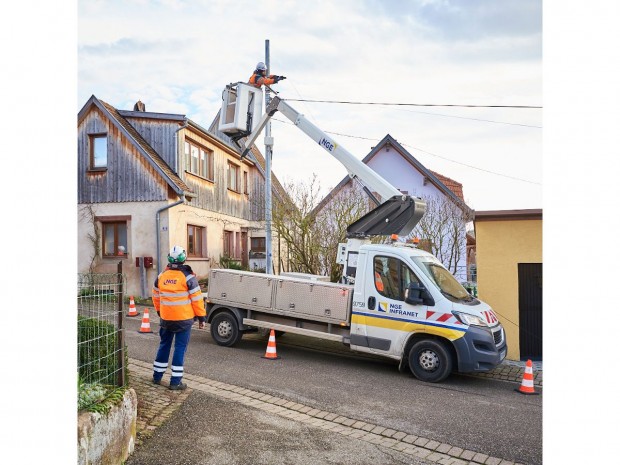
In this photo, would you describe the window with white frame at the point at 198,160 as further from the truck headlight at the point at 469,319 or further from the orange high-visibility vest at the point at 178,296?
the truck headlight at the point at 469,319

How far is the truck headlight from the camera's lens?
7928 millimetres

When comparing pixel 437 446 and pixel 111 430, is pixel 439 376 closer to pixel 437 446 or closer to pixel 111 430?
pixel 437 446

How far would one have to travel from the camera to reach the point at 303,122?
10453mm

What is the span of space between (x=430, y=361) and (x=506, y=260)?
3.36 metres

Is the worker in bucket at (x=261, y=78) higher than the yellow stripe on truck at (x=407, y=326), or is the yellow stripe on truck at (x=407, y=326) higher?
the worker in bucket at (x=261, y=78)

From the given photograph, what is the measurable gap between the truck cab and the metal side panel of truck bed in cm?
31

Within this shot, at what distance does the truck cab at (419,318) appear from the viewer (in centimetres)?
789

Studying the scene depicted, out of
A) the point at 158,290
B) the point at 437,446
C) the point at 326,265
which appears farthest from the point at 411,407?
the point at 326,265

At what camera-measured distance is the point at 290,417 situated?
224 inches

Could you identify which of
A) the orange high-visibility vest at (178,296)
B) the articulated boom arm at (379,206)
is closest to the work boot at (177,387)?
the orange high-visibility vest at (178,296)

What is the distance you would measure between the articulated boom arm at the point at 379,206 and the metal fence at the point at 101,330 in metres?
5.10

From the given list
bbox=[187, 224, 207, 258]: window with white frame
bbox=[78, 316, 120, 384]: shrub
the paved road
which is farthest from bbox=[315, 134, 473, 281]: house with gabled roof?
bbox=[78, 316, 120, 384]: shrub

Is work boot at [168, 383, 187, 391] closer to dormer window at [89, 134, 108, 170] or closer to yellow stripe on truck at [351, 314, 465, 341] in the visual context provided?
yellow stripe on truck at [351, 314, 465, 341]

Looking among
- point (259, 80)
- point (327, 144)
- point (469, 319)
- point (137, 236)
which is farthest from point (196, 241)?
point (469, 319)
